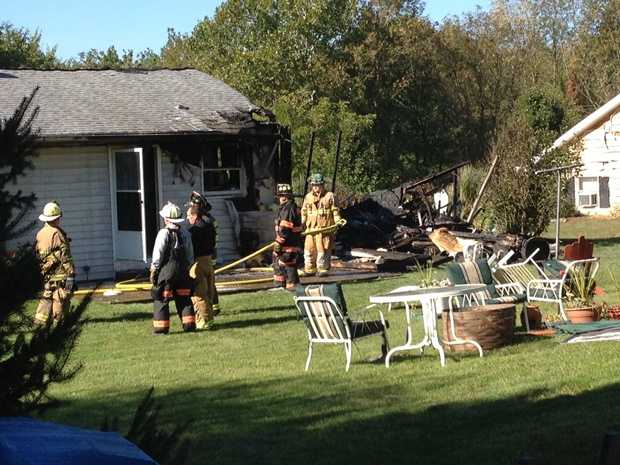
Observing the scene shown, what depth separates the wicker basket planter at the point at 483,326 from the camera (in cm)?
1251

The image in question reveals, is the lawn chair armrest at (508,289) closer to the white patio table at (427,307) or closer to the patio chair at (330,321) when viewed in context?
the white patio table at (427,307)

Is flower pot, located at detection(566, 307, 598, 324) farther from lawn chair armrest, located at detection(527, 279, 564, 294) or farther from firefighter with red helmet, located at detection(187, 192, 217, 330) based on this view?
firefighter with red helmet, located at detection(187, 192, 217, 330)

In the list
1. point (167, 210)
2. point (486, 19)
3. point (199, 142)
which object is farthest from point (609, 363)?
point (486, 19)

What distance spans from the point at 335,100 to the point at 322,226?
27.3 meters

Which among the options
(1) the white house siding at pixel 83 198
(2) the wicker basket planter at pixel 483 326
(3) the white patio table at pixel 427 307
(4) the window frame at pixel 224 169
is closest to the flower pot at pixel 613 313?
(2) the wicker basket planter at pixel 483 326

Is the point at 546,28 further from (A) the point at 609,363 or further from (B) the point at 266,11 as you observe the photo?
(A) the point at 609,363

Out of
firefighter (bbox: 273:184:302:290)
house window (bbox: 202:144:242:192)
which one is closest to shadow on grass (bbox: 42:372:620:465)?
firefighter (bbox: 273:184:302:290)

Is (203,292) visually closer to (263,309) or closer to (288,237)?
(263,309)

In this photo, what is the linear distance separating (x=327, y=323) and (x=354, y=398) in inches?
69.6

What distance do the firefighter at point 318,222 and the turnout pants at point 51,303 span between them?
47.6ft

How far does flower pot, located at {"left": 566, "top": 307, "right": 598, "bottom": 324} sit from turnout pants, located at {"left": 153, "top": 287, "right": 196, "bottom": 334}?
191 inches

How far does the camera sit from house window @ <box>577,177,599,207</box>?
39.1m

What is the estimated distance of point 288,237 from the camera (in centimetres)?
1850

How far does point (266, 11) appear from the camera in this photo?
5066 cm
